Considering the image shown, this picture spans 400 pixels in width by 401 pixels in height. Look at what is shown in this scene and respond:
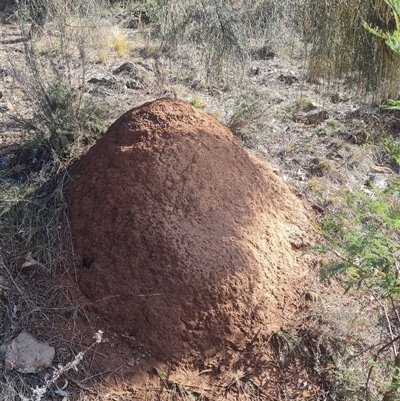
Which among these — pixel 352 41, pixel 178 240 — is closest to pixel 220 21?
pixel 352 41

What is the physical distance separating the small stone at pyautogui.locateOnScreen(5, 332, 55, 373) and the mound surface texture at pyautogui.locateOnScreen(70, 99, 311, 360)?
0.32 meters

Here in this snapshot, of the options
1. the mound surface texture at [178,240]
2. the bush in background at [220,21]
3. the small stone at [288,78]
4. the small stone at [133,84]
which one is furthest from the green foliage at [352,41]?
the small stone at [288,78]

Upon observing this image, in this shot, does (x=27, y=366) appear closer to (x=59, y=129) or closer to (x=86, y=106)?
(x=59, y=129)

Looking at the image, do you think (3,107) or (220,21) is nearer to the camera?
(220,21)

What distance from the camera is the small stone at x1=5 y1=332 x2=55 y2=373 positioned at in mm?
2387

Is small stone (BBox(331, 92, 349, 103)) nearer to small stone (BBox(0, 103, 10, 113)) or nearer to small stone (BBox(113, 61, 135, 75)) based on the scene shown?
small stone (BBox(113, 61, 135, 75))

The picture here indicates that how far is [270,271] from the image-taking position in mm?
2893

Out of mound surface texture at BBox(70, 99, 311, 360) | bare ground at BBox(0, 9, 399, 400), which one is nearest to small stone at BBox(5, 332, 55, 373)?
bare ground at BBox(0, 9, 399, 400)

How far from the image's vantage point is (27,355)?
2412 millimetres

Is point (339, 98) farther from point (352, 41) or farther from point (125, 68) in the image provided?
point (352, 41)

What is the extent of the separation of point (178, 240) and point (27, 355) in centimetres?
90

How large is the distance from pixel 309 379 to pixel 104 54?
4.74 metres

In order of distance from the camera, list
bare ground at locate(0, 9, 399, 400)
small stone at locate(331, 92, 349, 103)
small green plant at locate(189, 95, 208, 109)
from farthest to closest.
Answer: small stone at locate(331, 92, 349, 103) → small green plant at locate(189, 95, 208, 109) → bare ground at locate(0, 9, 399, 400)

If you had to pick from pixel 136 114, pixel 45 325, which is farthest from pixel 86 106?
pixel 45 325
